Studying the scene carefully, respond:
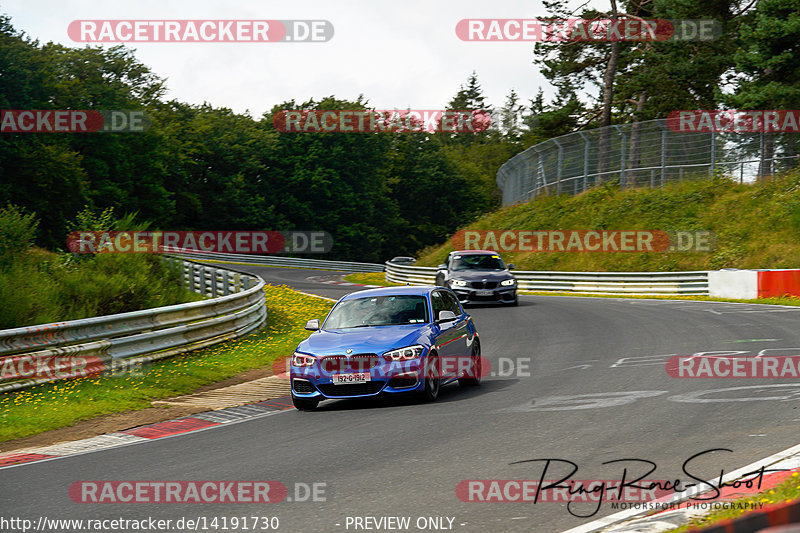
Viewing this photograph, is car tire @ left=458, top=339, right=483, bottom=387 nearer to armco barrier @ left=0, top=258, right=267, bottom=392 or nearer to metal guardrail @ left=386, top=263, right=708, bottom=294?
armco barrier @ left=0, top=258, right=267, bottom=392

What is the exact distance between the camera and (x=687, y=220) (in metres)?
41.8

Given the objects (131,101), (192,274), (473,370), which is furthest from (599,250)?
(131,101)

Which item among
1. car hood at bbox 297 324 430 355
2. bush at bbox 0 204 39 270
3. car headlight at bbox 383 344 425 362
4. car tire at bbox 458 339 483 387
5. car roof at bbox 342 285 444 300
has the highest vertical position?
bush at bbox 0 204 39 270

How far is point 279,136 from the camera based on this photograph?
83.5 m

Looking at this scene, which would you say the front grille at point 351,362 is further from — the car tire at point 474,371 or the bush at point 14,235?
the bush at point 14,235

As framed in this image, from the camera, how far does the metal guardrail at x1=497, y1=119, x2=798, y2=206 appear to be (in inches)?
1545

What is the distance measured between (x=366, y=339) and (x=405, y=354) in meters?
0.56

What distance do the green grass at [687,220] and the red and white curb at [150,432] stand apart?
29.2 meters

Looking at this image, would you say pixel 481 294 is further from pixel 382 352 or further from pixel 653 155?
pixel 653 155

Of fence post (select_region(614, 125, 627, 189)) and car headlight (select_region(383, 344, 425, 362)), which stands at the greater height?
fence post (select_region(614, 125, 627, 189))

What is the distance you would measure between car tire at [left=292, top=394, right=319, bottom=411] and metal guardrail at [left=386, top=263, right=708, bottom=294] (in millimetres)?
23711

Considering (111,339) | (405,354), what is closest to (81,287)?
(111,339)

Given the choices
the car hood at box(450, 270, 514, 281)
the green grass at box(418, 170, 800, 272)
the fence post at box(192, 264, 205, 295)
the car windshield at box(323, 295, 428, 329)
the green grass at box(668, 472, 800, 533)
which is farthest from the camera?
the green grass at box(418, 170, 800, 272)

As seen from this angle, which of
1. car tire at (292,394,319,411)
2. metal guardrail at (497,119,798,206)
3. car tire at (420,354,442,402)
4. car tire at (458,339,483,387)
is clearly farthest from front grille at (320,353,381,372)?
metal guardrail at (497,119,798,206)
